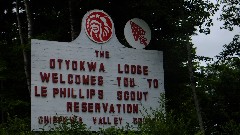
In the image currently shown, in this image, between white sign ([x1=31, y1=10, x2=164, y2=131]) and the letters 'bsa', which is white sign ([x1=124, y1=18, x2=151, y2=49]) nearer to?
white sign ([x1=31, y1=10, x2=164, y2=131])

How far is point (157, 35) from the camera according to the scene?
23609 mm

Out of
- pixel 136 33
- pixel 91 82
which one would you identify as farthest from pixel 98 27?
pixel 91 82

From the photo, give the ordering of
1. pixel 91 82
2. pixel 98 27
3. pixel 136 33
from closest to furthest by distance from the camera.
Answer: pixel 91 82 < pixel 98 27 < pixel 136 33

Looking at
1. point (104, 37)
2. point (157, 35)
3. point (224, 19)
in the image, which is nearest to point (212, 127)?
point (224, 19)

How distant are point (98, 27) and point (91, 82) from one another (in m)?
2.03

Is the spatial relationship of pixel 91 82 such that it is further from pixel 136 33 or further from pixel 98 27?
pixel 136 33

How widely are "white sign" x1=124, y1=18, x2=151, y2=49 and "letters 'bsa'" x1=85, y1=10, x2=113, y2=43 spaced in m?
0.93

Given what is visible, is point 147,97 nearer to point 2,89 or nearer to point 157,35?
point 157,35

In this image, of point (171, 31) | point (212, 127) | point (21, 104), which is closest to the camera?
point (171, 31)

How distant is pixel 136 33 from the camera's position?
18.1 metres

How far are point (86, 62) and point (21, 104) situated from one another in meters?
9.75

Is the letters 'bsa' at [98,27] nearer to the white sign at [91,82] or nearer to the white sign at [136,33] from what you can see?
the white sign at [91,82]

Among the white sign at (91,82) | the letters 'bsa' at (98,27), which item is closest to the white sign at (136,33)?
the white sign at (91,82)

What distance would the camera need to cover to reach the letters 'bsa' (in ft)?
54.9
